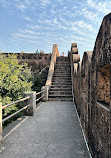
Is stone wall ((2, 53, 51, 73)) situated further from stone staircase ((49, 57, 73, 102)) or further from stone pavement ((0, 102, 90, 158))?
stone pavement ((0, 102, 90, 158))

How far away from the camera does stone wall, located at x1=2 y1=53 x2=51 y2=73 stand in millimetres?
13438

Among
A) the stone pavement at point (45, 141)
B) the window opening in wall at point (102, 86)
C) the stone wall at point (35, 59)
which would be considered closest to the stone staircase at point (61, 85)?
the stone wall at point (35, 59)

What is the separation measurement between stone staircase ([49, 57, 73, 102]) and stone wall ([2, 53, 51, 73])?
89.0 inches

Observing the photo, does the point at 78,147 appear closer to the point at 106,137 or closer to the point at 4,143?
the point at 106,137

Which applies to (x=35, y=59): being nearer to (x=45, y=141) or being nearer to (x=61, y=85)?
(x=61, y=85)

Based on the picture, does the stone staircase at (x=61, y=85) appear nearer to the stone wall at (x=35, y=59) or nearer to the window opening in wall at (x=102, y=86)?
the stone wall at (x=35, y=59)

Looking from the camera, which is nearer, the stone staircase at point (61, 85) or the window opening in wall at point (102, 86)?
the window opening in wall at point (102, 86)

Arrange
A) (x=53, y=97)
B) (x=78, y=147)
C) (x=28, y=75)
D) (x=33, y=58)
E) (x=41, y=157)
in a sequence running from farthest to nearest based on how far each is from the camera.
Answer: (x=33, y=58) → (x=28, y=75) → (x=53, y=97) → (x=78, y=147) → (x=41, y=157)

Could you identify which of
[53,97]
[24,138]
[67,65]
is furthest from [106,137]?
[67,65]

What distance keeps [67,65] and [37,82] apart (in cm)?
364

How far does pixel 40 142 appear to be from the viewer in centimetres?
256

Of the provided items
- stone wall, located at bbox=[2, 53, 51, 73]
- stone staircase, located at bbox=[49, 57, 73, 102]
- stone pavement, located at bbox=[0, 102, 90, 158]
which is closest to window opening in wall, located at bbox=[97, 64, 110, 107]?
stone pavement, located at bbox=[0, 102, 90, 158]

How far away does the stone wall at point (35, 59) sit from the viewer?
13.4 meters

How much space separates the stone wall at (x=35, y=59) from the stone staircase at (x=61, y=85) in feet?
7.42
